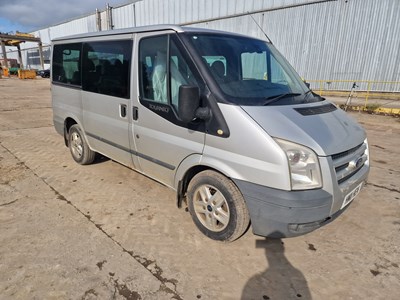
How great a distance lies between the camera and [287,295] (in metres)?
2.39

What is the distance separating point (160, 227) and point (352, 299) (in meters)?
1.96

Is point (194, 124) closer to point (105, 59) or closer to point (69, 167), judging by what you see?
point (105, 59)

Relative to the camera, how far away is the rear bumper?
95.7 inches

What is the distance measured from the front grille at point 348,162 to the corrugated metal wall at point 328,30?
1606 centimetres

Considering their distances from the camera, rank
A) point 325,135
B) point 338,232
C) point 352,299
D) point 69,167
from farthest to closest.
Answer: point 69,167 < point 338,232 < point 325,135 < point 352,299

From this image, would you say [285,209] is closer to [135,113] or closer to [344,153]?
[344,153]

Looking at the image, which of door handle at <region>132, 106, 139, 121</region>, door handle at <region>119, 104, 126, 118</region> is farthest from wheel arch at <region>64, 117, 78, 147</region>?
door handle at <region>132, 106, 139, 121</region>

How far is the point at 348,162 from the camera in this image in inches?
107

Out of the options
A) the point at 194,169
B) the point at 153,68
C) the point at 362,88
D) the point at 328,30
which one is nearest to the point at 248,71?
the point at 153,68

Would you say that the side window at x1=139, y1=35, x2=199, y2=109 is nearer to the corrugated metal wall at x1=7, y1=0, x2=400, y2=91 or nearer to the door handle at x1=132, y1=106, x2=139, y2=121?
the door handle at x1=132, y1=106, x2=139, y2=121

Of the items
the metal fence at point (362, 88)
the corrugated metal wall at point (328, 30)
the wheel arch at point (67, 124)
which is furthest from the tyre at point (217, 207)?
the corrugated metal wall at point (328, 30)

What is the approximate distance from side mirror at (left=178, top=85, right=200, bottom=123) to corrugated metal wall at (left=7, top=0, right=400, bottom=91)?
17187 millimetres

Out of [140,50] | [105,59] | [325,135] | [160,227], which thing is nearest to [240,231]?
[160,227]

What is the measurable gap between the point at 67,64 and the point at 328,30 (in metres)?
16.7
